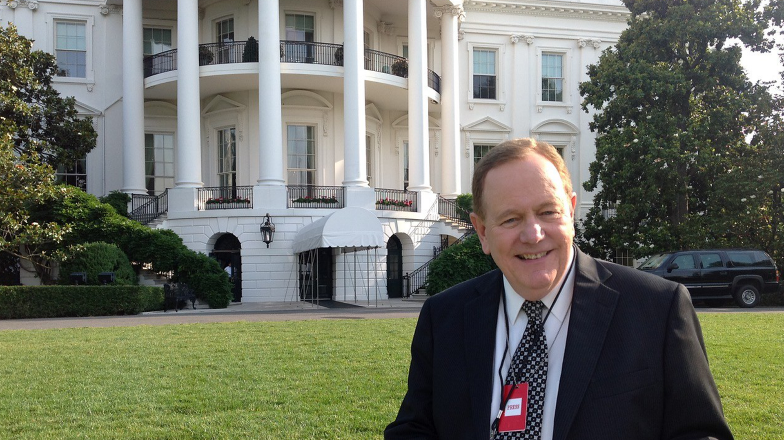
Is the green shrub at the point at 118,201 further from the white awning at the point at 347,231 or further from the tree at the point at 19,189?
the white awning at the point at 347,231

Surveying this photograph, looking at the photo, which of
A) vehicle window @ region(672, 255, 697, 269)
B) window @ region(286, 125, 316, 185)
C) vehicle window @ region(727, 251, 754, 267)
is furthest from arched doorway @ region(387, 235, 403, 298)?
vehicle window @ region(727, 251, 754, 267)

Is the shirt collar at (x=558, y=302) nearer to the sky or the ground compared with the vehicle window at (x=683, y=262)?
nearer to the sky

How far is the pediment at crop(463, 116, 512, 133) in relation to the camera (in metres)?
37.0

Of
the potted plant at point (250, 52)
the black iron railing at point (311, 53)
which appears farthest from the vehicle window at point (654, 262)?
the potted plant at point (250, 52)

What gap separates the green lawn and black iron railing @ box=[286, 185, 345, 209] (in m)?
15.3

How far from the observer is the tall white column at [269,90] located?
2786 cm

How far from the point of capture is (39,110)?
27250mm

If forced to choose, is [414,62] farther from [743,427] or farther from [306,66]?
[743,427]

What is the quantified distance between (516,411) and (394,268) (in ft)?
91.6

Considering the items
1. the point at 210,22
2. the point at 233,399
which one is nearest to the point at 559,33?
the point at 210,22

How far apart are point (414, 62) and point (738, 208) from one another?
42.0 ft

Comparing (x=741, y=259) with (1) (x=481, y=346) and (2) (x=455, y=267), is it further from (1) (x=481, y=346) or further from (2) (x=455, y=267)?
(1) (x=481, y=346)

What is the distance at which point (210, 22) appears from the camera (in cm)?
3183

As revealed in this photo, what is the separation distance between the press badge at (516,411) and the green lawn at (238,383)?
3.44 meters
